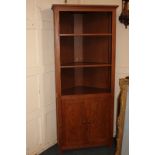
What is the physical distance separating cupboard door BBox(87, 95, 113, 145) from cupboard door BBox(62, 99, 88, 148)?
4.2 inches

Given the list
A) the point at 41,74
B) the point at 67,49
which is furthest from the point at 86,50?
the point at 41,74

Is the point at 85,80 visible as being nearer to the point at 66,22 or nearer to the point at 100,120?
the point at 100,120

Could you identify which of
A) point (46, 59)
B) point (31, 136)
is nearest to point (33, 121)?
point (31, 136)

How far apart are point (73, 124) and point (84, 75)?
0.78m

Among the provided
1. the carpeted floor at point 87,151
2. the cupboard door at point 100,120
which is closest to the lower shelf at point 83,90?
the cupboard door at point 100,120

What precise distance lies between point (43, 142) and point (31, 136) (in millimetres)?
284

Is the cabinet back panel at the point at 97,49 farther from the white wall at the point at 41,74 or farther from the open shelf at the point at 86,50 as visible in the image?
the white wall at the point at 41,74

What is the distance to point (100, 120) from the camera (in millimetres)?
3207

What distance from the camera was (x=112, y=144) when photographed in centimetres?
330

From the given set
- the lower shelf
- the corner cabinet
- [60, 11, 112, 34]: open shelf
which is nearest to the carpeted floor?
the corner cabinet

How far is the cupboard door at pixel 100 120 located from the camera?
10.4ft

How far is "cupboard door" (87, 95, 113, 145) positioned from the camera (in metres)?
3.16
